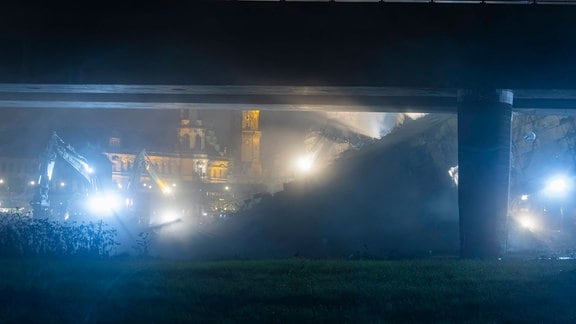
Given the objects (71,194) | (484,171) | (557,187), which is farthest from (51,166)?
(557,187)

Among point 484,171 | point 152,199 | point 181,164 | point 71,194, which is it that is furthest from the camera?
point 181,164

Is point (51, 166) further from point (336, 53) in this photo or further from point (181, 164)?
point (181, 164)

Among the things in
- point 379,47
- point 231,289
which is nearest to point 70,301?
point 231,289

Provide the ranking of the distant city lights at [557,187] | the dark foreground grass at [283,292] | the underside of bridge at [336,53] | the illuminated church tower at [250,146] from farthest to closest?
the illuminated church tower at [250,146]
the distant city lights at [557,187]
the underside of bridge at [336,53]
the dark foreground grass at [283,292]

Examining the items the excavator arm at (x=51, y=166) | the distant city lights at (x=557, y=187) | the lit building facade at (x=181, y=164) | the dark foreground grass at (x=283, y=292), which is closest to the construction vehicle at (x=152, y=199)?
the excavator arm at (x=51, y=166)

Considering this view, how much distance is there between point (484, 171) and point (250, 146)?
9491 cm

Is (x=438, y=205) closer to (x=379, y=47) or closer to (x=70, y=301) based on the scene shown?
(x=379, y=47)

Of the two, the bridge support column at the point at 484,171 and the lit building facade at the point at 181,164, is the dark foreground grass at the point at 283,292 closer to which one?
the bridge support column at the point at 484,171

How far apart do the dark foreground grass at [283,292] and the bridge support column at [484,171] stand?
4.81 meters

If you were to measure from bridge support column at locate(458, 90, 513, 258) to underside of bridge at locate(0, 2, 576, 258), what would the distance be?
35 mm

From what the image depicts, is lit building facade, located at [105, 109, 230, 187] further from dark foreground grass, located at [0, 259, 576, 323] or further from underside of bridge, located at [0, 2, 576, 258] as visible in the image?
dark foreground grass, located at [0, 259, 576, 323]

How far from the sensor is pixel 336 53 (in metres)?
17.1

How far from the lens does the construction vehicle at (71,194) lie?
110 ft

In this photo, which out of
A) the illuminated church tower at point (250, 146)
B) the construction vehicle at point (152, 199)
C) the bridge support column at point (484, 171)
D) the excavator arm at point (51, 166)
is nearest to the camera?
the bridge support column at point (484, 171)
